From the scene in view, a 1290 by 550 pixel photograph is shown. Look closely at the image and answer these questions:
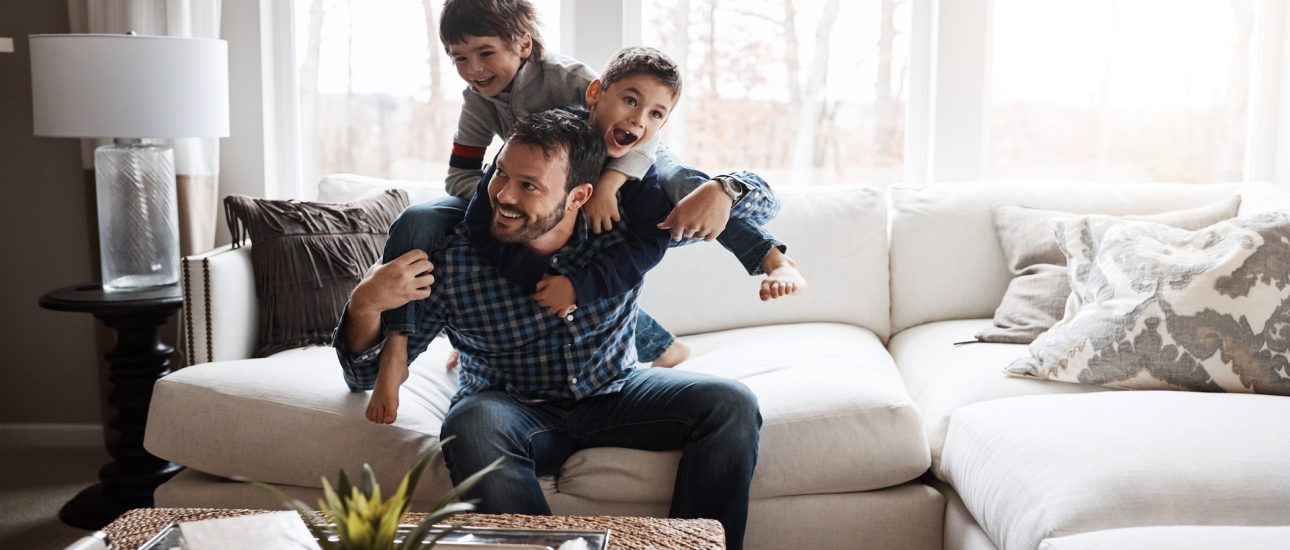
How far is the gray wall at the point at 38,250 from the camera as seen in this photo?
10.4 ft

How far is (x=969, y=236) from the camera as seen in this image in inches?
109

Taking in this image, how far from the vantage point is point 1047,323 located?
8.04 feet

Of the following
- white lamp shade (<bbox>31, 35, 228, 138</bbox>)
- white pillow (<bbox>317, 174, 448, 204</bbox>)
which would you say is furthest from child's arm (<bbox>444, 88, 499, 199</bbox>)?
white lamp shade (<bbox>31, 35, 228, 138</bbox>)

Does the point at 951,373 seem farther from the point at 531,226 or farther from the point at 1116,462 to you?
the point at 531,226

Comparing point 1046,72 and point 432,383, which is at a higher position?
point 1046,72

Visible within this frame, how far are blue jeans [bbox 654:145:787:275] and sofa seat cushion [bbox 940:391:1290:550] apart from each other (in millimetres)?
486

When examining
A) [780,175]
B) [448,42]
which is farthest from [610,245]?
[780,175]

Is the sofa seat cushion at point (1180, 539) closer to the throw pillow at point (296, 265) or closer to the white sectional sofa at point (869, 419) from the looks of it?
the white sectional sofa at point (869, 419)

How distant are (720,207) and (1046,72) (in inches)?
70.2

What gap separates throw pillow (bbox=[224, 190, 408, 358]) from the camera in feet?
8.15

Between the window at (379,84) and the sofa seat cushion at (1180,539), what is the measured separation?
2275 millimetres

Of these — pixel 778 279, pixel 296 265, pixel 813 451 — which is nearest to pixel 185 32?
pixel 296 265

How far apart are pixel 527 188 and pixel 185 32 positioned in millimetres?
1770

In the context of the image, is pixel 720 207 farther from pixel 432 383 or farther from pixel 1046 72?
pixel 1046 72
